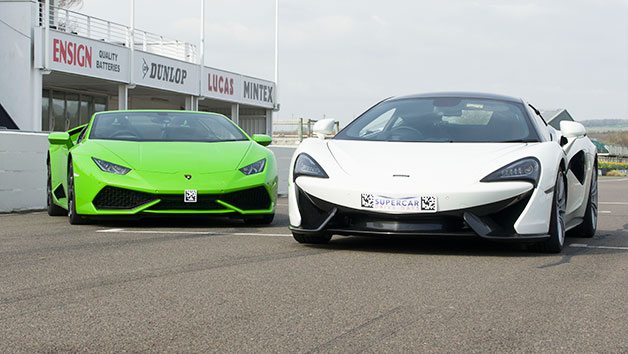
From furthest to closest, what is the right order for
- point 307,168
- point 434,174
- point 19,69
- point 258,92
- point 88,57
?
point 258,92
point 88,57
point 19,69
point 307,168
point 434,174

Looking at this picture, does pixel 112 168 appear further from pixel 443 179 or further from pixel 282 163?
pixel 282 163

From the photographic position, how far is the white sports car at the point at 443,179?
596cm

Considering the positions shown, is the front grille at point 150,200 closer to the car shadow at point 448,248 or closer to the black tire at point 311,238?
the car shadow at point 448,248

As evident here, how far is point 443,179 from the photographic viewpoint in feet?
19.6

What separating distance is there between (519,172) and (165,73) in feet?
91.9

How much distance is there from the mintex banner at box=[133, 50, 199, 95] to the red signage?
292 cm

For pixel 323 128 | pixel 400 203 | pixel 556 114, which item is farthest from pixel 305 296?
pixel 556 114

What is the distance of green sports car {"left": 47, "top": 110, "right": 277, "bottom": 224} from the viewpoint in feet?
26.3

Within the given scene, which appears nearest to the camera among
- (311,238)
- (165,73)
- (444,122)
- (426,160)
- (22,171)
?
(426,160)

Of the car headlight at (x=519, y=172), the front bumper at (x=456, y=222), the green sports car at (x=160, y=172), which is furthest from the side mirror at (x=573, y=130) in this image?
the green sports car at (x=160, y=172)

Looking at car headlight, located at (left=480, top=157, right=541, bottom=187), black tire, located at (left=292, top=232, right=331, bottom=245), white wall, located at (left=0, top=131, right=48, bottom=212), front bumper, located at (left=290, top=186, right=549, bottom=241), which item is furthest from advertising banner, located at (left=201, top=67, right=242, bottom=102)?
car headlight, located at (left=480, top=157, right=541, bottom=187)

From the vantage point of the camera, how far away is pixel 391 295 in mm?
4527

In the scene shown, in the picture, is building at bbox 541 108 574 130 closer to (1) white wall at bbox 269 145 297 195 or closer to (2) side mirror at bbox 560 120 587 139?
(1) white wall at bbox 269 145 297 195

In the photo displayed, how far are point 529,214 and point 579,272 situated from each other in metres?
0.61
